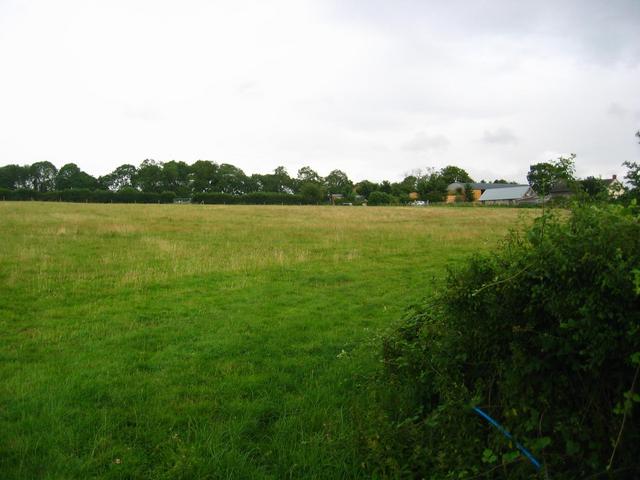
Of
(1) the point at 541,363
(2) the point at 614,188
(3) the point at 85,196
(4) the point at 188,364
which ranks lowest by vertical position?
(4) the point at 188,364

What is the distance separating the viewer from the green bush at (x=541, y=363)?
2.62m

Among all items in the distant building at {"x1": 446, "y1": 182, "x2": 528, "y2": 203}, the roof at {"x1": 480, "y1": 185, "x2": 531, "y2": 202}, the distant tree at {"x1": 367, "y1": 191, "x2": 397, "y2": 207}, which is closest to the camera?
the distant tree at {"x1": 367, "y1": 191, "x2": 397, "y2": 207}

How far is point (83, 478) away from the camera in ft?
11.7

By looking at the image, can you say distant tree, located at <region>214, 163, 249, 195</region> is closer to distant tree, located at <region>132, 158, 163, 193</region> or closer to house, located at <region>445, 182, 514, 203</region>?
distant tree, located at <region>132, 158, 163, 193</region>

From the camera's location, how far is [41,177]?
455ft

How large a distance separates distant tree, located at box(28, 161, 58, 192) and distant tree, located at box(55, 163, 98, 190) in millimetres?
2528

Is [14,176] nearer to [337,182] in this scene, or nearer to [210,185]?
[210,185]

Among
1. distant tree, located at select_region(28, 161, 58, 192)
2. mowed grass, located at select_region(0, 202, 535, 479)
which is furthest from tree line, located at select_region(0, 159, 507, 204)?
mowed grass, located at select_region(0, 202, 535, 479)

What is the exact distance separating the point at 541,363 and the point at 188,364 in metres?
4.52

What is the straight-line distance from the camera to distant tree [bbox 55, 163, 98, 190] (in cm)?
13488

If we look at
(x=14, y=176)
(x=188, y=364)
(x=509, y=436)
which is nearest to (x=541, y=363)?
(x=509, y=436)

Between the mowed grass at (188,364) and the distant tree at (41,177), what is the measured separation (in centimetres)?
14920

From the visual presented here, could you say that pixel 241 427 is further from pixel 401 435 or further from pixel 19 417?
pixel 19 417

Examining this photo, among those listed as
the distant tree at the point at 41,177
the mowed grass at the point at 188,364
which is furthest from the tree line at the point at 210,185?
the mowed grass at the point at 188,364
